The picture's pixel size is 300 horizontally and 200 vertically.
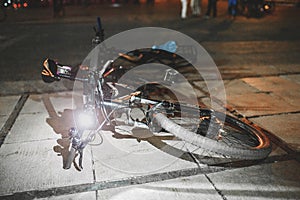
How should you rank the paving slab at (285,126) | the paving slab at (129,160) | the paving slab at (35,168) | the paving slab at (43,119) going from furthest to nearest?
the paving slab at (43,119)
the paving slab at (285,126)
the paving slab at (129,160)
the paving slab at (35,168)

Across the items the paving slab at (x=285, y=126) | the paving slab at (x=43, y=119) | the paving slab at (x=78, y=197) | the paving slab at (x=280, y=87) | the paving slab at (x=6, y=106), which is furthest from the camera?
the paving slab at (x=280, y=87)

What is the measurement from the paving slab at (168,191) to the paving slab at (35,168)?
39cm

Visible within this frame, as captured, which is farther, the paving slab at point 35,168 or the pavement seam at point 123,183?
the paving slab at point 35,168

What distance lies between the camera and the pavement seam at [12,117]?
4.20m

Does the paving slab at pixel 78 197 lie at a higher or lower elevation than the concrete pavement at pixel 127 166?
lower

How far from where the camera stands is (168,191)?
3025mm

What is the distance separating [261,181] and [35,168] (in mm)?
2674

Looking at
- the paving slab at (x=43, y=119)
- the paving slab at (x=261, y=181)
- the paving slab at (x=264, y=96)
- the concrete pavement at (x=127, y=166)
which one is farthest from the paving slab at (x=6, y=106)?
the paving slab at (x=264, y=96)

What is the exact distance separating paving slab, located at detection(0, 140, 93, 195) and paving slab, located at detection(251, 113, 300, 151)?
2.75 meters

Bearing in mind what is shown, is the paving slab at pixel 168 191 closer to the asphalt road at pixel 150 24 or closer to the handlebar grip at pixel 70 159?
the handlebar grip at pixel 70 159

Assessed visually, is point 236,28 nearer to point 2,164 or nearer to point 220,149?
point 220,149

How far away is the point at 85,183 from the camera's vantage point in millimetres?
3152

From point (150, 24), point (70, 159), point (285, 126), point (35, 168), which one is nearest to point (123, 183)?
point (70, 159)

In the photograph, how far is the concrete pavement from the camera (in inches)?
119
